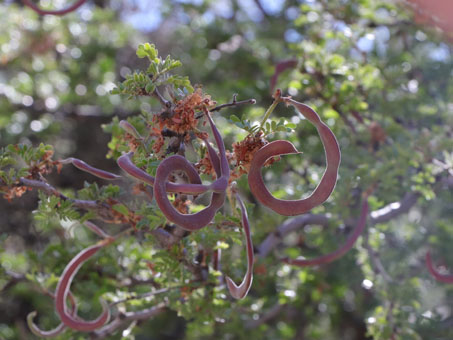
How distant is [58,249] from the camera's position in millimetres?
1600

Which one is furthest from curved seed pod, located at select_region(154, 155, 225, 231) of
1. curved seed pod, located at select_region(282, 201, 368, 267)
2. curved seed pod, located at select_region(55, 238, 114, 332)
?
curved seed pod, located at select_region(282, 201, 368, 267)

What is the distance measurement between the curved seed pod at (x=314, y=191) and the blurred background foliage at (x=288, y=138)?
0.41 feet

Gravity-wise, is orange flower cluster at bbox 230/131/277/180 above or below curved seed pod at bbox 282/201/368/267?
above

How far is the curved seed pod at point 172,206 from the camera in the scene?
74 cm

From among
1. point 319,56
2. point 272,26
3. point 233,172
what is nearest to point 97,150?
point 272,26

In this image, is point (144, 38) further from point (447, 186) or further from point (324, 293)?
point (447, 186)

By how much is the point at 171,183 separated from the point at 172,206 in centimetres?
3

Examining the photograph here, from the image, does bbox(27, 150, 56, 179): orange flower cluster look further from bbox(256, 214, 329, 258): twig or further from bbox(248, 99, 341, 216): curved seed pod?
bbox(256, 214, 329, 258): twig

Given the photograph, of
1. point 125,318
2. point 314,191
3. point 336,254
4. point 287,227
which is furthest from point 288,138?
point 314,191

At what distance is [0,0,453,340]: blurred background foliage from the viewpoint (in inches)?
59.9

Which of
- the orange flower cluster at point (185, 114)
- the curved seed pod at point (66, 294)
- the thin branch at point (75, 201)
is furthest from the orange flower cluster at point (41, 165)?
the orange flower cluster at point (185, 114)

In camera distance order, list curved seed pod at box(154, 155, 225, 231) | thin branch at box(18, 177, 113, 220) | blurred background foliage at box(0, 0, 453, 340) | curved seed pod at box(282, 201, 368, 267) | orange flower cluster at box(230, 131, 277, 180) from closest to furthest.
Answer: curved seed pod at box(154, 155, 225, 231) → orange flower cluster at box(230, 131, 277, 180) → thin branch at box(18, 177, 113, 220) → curved seed pod at box(282, 201, 368, 267) → blurred background foliage at box(0, 0, 453, 340)

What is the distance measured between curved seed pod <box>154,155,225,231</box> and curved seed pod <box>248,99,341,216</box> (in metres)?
0.06

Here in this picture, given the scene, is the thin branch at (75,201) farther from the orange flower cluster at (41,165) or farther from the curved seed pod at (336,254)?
the curved seed pod at (336,254)
